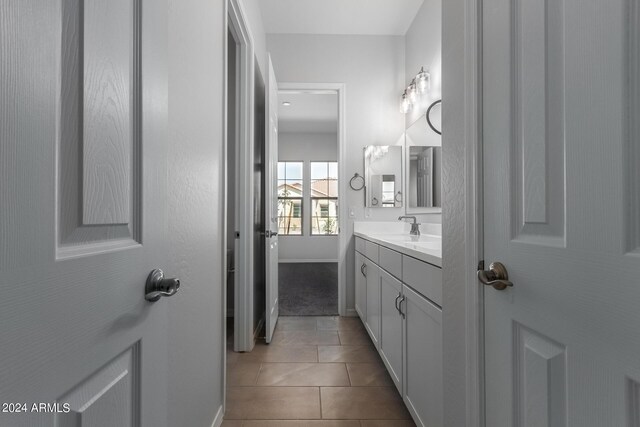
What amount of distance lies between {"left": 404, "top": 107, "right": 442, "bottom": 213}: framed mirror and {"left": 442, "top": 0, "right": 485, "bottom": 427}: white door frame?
143 cm

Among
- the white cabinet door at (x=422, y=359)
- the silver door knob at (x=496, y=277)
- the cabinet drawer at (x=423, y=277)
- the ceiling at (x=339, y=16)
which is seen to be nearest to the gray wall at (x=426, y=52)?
→ the ceiling at (x=339, y=16)

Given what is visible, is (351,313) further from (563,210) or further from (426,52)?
(563,210)

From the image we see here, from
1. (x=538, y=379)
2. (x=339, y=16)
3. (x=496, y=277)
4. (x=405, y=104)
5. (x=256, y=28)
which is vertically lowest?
(x=538, y=379)

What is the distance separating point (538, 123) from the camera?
647 mm

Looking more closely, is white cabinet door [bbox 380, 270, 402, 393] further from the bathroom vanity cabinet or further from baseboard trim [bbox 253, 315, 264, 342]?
baseboard trim [bbox 253, 315, 264, 342]

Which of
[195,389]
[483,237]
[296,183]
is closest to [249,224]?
[195,389]

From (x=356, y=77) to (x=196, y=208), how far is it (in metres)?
2.59

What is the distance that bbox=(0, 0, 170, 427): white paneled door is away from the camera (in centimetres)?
36

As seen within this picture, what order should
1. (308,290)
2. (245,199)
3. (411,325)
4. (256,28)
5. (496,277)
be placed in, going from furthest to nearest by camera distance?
(308,290)
(256,28)
(245,199)
(411,325)
(496,277)

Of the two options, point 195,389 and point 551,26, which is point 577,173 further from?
point 195,389

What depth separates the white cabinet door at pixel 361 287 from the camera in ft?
9.05

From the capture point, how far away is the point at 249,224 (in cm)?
235

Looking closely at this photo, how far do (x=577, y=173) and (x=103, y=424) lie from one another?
885mm

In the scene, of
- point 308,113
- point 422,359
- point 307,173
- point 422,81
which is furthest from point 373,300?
point 307,173
